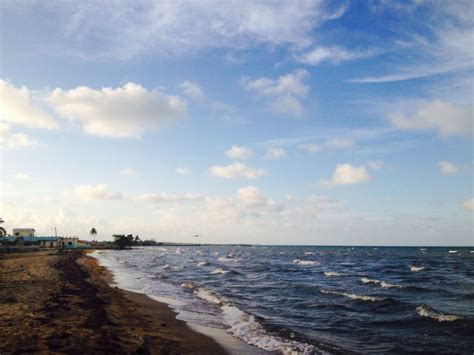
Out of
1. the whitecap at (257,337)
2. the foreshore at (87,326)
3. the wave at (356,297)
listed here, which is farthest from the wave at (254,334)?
the wave at (356,297)

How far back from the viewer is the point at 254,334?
50.0 ft

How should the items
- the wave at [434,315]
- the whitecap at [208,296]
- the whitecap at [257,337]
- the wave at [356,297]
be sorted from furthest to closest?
the wave at [356,297] < the whitecap at [208,296] < the wave at [434,315] < the whitecap at [257,337]

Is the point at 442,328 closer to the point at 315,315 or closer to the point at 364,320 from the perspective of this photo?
the point at 364,320

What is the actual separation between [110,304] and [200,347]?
27.3 ft

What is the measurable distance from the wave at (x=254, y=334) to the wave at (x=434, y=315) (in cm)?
979

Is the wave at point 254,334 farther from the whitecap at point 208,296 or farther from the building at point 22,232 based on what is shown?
the building at point 22,232

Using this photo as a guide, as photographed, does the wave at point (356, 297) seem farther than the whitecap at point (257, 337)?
Yes

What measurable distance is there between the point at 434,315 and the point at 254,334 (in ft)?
37.1

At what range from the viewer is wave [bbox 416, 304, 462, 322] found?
18.9 m

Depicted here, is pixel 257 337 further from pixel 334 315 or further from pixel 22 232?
pixel 22 232

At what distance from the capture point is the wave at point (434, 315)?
18.9 meters

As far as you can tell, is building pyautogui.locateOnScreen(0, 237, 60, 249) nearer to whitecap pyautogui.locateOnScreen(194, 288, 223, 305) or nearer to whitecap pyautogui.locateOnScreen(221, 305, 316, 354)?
whitecap pyautogui.locateOnScreen(194, 288, 223, 305)

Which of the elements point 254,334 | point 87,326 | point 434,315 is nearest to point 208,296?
point 254,334

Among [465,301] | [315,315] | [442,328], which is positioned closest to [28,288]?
[315,315]
